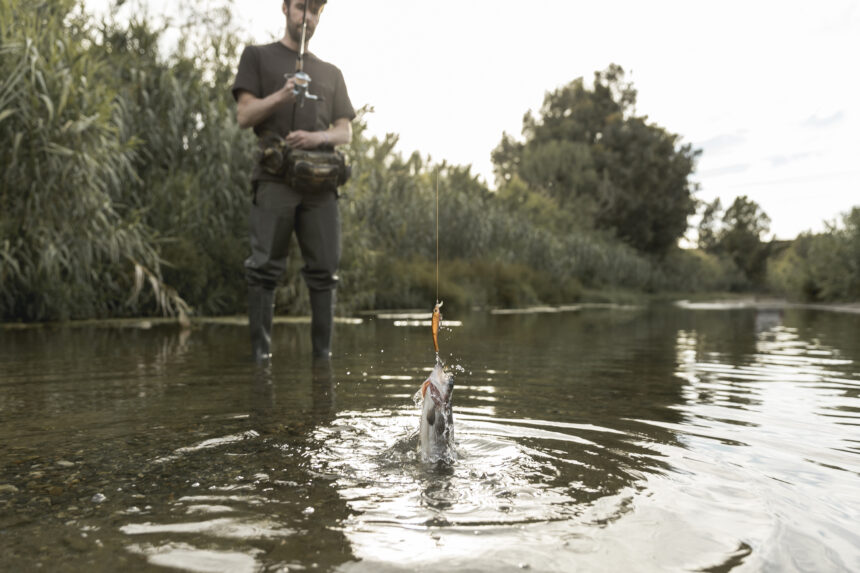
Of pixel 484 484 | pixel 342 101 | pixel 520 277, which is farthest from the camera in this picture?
pixel 520 277

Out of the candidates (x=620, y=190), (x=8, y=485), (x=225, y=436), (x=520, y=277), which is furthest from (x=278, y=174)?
(x=620, y=190)

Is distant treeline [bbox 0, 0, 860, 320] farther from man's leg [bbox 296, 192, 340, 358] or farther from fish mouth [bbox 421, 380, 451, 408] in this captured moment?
man's leg [bbox 296, 192, 340, 358]

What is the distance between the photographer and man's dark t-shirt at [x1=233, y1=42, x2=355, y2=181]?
480 centimetres

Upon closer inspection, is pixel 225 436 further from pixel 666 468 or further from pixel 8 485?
pixel 666 468

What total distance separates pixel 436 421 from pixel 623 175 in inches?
1693

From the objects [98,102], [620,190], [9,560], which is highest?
[620,190]

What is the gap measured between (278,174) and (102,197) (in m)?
3.35

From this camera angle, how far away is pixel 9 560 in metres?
1.50

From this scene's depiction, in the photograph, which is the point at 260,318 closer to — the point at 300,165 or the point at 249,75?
the point at 300,165

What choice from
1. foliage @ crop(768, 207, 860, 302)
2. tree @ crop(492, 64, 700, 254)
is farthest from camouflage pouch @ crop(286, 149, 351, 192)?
tree @ crop(492, 64, 700, 254)

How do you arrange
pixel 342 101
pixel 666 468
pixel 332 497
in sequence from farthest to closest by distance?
pixel 342 101, pixel 666 468, pixel 332 497

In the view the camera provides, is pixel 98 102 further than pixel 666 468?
Yes

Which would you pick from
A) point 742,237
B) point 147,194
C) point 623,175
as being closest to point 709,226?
point 742,237

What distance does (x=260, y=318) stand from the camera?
5090 millimetres
